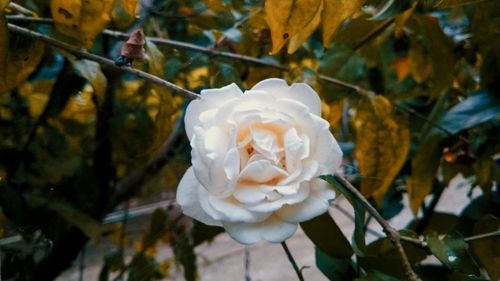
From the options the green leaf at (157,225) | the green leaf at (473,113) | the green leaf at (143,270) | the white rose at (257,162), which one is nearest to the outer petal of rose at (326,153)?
the white rose at (257,162)

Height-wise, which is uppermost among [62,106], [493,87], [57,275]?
[493,87]

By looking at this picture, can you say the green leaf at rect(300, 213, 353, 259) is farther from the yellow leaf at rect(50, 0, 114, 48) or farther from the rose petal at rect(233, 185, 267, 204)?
the yellow leaf at rect(50, 0, 114, 48)

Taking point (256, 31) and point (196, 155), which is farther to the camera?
point (256, 31)

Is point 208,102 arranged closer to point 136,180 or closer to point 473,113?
point 473,113

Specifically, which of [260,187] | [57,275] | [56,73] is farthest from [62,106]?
[260,187]

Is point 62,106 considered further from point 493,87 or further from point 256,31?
point 493,87

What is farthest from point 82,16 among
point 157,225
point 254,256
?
point 254,256

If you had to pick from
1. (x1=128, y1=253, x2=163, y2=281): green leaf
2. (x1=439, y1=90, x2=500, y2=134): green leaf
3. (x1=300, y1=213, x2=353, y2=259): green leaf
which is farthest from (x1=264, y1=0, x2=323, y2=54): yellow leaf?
(x1=128, y1=253, x2=163, y2=281): green leaf
